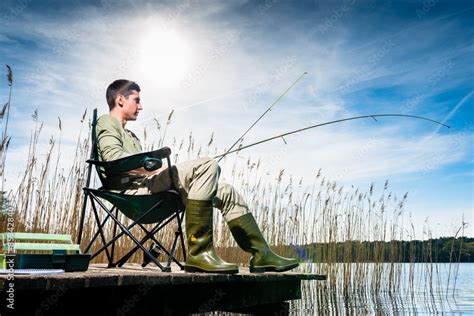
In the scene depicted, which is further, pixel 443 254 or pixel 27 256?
pixel 443 254

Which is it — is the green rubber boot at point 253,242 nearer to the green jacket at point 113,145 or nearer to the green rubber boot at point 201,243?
the green rubber boot at point 201,243

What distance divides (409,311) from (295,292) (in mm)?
1785

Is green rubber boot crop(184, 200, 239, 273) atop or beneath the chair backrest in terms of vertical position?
beneath

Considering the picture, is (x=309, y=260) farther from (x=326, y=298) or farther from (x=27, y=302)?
(x=27, y=302)

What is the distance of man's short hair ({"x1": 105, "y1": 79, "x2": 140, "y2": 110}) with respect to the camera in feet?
10.1

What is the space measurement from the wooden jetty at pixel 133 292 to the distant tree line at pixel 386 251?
2.60 metres

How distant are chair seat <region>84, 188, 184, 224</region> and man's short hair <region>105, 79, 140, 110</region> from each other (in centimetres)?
59

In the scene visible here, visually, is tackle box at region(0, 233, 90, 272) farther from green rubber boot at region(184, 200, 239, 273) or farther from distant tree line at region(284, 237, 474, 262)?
distant tree line at region(284, 237, 474, 262)

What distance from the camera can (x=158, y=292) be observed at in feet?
8.03

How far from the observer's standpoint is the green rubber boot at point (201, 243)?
2.58 m

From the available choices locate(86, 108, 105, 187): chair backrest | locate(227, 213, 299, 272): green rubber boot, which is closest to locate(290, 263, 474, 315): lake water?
locate(227, 213, 299, 272): green rubber boot

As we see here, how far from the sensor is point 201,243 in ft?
8.63

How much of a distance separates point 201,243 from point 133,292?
0.49 metres

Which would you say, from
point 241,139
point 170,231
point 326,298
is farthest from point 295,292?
point 326,298
